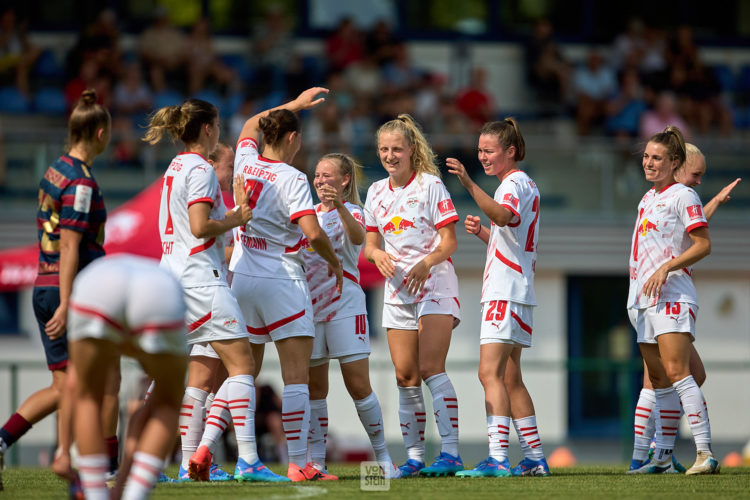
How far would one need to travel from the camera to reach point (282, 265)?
6.40 m

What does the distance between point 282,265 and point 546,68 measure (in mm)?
11924

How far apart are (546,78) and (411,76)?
2502mm

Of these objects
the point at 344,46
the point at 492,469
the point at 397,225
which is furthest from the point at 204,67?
the point at 492,469

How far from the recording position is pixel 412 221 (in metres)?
6.89

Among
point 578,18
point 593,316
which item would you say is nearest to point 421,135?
point 593,316

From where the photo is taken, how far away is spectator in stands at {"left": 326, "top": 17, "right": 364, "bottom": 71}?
16.3 meters

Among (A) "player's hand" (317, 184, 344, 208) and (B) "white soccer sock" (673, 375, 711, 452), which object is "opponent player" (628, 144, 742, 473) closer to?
(B) "white soccer sock" (673, 375, 711, 452)

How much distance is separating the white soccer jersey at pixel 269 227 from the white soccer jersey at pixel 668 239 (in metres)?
Answer: 2.23

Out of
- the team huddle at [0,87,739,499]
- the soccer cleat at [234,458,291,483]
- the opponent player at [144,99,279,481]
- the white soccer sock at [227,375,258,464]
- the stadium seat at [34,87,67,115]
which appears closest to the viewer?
the team huddle at [0,87,739,499]

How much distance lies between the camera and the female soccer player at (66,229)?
5.53 metres

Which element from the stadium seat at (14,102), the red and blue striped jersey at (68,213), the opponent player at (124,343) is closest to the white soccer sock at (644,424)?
the red and blue striped jersey at (68,213)

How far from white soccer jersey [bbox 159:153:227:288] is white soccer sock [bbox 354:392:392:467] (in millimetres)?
1234

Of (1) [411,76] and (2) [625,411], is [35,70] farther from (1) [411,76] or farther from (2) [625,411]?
(2) [625,411]

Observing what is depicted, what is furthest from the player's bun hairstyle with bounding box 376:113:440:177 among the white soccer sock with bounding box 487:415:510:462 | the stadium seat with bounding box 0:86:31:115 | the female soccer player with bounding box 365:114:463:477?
the stadium seat with bounding box 0:86:31:115
